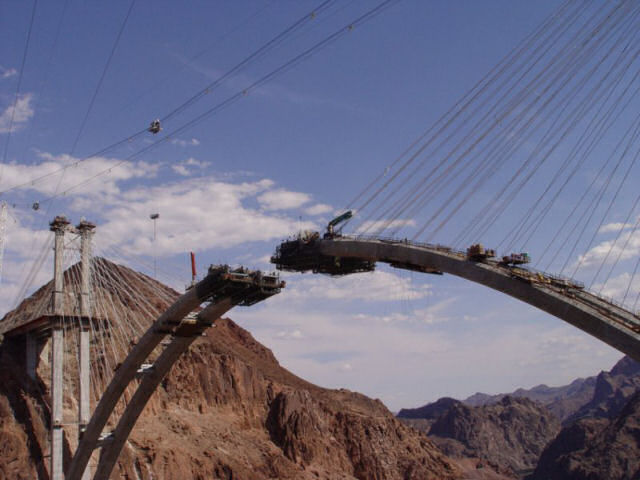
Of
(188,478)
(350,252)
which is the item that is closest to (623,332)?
(350,252)

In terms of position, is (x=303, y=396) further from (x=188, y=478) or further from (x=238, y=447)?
(x=188, y=478)

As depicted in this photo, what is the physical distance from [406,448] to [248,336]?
136 ft

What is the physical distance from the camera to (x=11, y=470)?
2325 inches

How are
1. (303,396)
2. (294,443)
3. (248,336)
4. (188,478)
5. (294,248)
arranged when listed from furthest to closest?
(248,336) → (303,396) → (294,443) → (188,478) → (294,248)

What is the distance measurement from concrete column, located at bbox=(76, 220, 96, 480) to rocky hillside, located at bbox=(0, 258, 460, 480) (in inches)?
331

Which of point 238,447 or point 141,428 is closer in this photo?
point 141,428

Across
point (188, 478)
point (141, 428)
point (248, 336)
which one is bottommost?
point (188, 478)

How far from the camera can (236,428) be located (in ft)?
367

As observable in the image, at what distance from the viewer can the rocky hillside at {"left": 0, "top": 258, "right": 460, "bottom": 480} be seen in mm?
64375

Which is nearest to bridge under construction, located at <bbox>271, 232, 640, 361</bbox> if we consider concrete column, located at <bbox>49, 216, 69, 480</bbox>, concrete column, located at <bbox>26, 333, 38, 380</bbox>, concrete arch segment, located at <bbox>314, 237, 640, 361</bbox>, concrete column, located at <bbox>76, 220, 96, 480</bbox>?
concrete arch segment, located at <bbox>314, 237, 640, 361</bbox>

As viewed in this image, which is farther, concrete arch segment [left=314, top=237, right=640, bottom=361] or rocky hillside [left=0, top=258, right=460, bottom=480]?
rocky hillside [left=0, top=258, right=460, bottom=480]

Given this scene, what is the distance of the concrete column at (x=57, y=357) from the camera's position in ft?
187

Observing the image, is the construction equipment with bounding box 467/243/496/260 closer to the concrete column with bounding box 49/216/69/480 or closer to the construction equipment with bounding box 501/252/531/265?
the construction equipment with bounding box 501/252/531/265

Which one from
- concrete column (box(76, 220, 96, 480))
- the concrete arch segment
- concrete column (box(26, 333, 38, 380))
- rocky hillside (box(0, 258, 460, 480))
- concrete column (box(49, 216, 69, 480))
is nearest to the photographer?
the concrete arch segment
